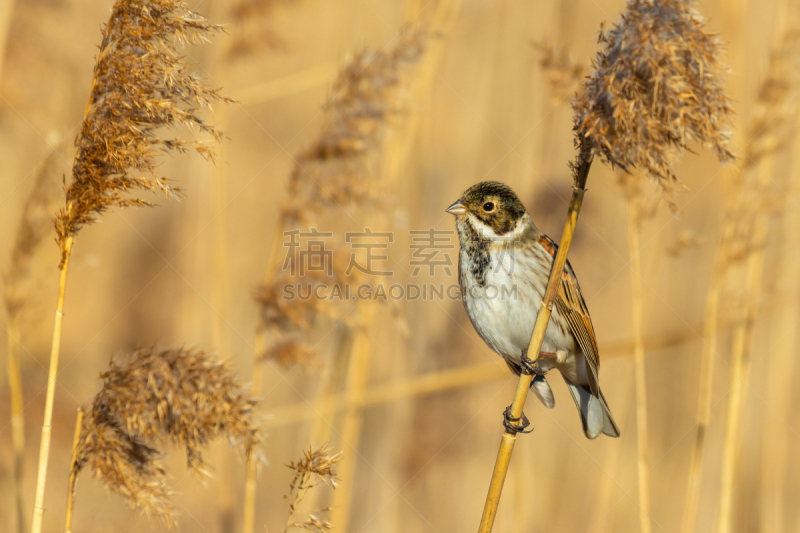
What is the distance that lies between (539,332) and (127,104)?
4.26 feet

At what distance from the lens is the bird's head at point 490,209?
104 inches

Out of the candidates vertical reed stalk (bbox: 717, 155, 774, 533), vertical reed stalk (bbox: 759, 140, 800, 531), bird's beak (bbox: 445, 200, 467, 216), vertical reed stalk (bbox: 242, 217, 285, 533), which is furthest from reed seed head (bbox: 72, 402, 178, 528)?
vertical reed stalk (bbox: 759, 140, 800, 531)

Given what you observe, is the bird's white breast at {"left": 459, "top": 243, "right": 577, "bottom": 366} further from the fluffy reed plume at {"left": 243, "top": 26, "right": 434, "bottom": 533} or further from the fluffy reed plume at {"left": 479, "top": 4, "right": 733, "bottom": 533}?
the fluffy reed plume at {"left": 479, "top": 4, "right": 733, "bottom": 533}

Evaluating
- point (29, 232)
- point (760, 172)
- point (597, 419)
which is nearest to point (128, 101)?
point (29, 232)

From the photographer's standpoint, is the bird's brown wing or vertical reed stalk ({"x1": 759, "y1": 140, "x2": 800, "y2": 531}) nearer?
the bird's brown wing

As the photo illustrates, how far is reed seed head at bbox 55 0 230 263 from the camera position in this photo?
5.53ft

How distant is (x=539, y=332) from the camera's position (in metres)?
1.84

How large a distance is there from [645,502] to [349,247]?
5.28 ft

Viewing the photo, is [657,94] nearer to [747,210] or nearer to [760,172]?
[747,210]

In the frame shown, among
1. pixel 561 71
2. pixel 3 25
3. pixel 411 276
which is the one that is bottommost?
pixel 411 276

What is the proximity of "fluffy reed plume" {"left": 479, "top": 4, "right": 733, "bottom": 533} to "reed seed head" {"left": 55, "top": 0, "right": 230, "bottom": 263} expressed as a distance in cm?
102

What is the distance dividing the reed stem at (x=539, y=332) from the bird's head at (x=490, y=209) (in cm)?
85

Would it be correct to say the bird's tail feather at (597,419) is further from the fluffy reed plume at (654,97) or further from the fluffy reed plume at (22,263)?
the fluffy reed plume at (22,263)

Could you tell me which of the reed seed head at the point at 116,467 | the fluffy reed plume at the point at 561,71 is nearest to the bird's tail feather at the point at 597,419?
the fluffy reed plume at the point at 561,71
